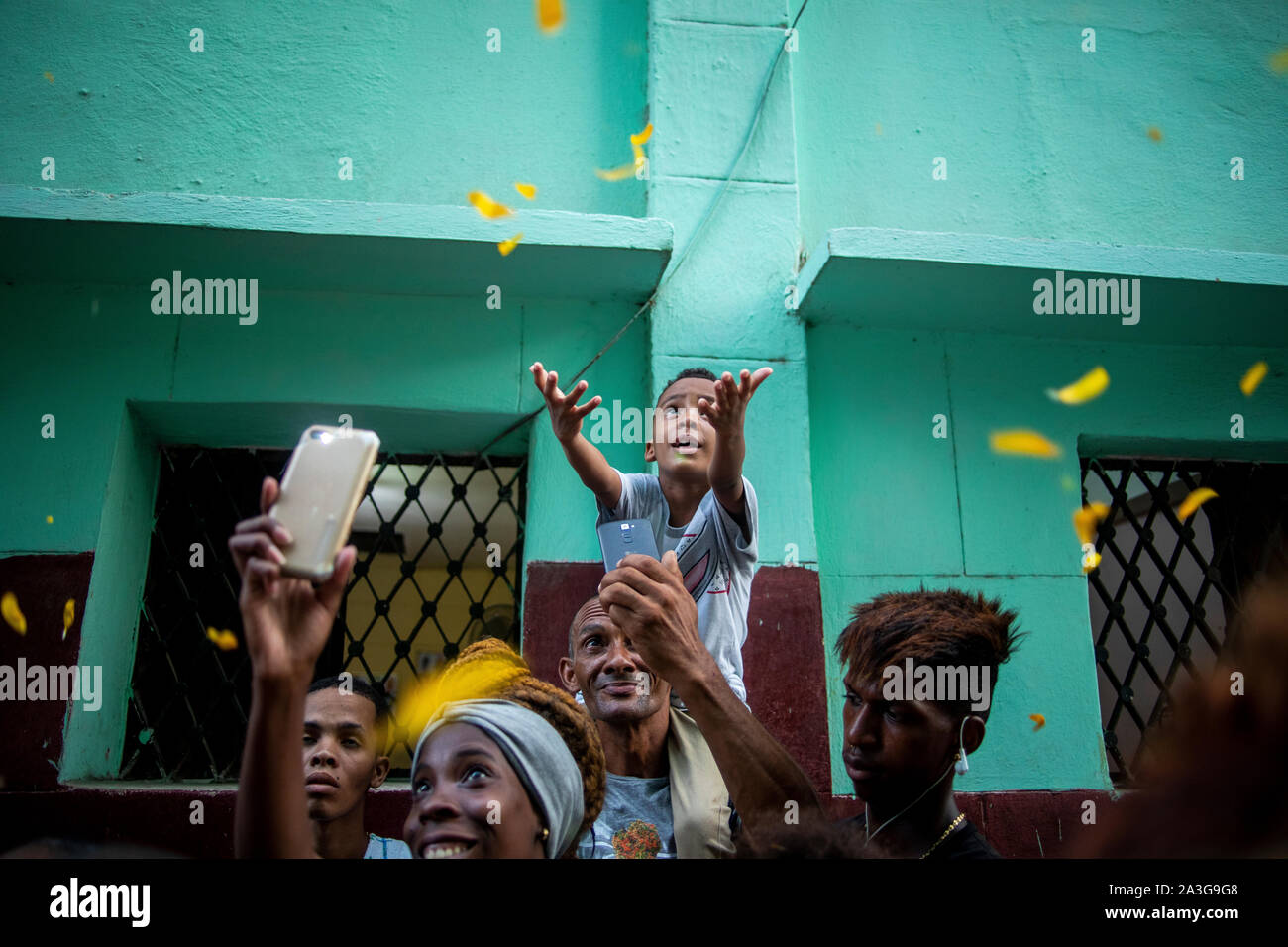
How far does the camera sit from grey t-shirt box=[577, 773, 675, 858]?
2107mm

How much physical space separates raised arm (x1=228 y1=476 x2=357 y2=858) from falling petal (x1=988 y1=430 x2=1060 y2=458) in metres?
3.17

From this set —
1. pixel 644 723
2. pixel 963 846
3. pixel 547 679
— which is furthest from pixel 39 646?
pixel 963 846

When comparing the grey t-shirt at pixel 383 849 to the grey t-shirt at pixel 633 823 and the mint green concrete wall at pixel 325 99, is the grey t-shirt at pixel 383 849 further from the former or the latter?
the mint green concrete wall at pixel 325 99

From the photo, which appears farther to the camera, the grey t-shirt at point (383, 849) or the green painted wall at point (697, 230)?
the green painted wall at point (697, 230)

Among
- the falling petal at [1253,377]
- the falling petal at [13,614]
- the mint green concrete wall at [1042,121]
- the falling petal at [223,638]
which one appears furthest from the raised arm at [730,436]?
the falling petal at [1253,377]

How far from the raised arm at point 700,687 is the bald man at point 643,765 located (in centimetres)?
33

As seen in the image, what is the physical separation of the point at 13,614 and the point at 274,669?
2.59 metres

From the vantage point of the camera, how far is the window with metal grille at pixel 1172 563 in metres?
3.64

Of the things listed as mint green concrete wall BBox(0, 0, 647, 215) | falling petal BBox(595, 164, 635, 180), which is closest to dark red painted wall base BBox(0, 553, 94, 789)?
mint green concrete wall BBox(0, 0, 647, 215)

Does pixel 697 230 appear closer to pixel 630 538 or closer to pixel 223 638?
pixel 630 538

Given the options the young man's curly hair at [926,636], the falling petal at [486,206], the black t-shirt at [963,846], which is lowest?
the black t-shirt at [963,846]

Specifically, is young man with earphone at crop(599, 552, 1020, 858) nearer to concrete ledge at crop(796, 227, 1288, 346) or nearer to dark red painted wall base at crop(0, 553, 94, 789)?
concrete ledge at crop(796, 227, 1288, 346)

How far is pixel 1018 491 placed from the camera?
368cm

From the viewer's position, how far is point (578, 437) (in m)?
2.65
